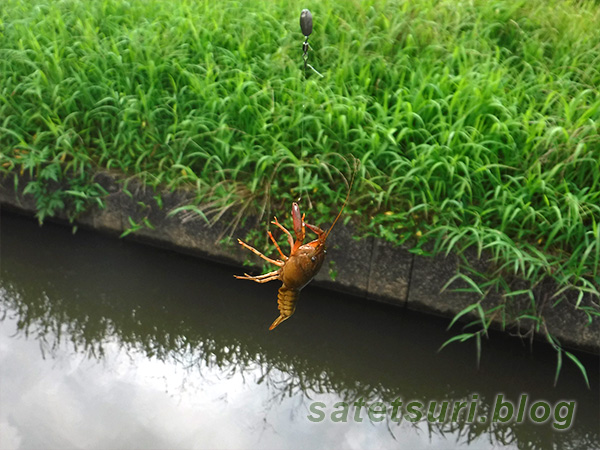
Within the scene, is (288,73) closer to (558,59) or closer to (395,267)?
(395,267)

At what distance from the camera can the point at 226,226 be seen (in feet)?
12.5

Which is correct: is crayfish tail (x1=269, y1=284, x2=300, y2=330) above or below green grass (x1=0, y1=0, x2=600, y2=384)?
above

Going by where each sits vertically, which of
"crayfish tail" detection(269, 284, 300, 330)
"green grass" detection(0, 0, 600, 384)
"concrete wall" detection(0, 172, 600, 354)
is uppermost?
"crayfish tail" detection(269, 284, 300, 330)

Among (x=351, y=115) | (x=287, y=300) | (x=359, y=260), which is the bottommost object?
(x=359, y=260)

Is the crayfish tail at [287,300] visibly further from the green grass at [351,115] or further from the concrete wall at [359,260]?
the concrete wall at [359,260]

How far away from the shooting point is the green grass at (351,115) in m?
3.33

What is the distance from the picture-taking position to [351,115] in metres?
3.61

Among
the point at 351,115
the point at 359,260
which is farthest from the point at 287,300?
the point at 351,115

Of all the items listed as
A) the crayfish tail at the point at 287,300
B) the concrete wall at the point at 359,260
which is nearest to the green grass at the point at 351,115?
the concrete wall at the point at 359,260

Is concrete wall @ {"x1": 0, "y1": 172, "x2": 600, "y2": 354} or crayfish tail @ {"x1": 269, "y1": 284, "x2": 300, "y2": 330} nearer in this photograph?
crayfish tail @ {"x1": 269, "y1": 284, "x2": 300, "y2": 330}

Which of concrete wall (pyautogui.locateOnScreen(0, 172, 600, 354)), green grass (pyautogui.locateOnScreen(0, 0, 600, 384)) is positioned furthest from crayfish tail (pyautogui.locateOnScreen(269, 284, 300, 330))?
concrete wall (pyautogui.locateOnScreen(0, 172, 600, 354))

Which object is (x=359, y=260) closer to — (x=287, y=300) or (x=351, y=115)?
(x=351, y=115)

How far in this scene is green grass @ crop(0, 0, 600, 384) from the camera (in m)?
3.33

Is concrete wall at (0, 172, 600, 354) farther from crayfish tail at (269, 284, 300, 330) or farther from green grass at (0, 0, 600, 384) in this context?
crayfish tail at (269, 284, 300, 330)
